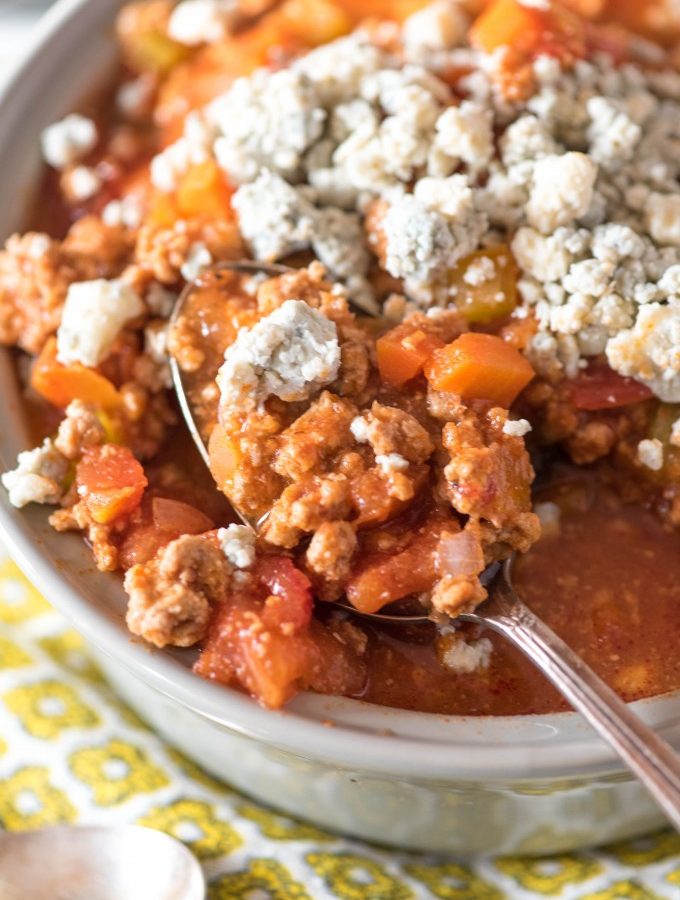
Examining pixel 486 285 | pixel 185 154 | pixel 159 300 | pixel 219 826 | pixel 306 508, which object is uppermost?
pixel 185 154

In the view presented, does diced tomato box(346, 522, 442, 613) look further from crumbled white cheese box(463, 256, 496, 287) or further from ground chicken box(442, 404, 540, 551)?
crumbled white cheese box(463, 256, 496, 287)

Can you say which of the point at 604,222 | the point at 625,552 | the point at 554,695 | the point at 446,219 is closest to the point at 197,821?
the point at 554,695

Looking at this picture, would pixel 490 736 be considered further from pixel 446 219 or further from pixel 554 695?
pixel 446 219

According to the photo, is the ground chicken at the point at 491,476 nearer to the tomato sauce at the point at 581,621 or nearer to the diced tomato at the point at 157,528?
the tomato sauce at the point at 581,621

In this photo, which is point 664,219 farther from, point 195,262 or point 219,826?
point 219,826

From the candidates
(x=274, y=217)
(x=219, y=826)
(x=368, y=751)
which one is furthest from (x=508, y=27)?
(x=219, y=826)
